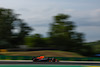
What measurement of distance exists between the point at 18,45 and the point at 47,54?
22179 mm

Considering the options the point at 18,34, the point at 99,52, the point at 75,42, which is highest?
the point at 18,34

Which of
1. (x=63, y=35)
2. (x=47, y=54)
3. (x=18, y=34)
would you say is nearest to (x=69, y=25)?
(x=63, y=35)

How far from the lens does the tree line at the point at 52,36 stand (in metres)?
56.5

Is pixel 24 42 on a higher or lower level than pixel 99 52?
higher

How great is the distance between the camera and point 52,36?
57219 millimetres

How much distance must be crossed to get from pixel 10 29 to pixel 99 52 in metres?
32.7

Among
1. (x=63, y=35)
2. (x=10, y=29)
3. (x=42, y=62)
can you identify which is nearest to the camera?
(x=42, y=62)

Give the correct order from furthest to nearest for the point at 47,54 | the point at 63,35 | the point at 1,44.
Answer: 1. the point at 1,44
2. the point at 63,35
3. the point at 47,54

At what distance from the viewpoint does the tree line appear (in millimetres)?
56531

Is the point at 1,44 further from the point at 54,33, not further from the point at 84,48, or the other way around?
the point at 84,48

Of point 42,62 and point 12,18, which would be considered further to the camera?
point 12,18

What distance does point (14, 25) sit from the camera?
66188mm

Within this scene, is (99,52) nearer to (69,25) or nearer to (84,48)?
(84,48)

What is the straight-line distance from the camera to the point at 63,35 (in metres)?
55.2
